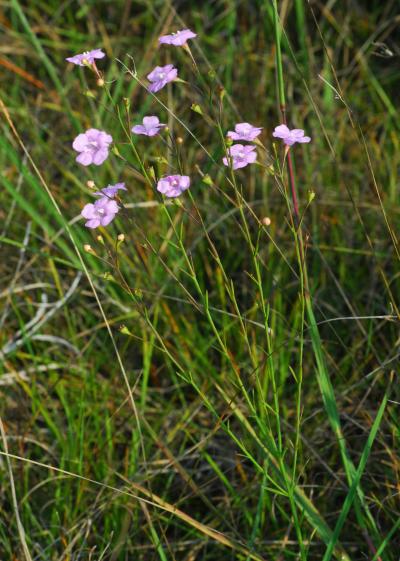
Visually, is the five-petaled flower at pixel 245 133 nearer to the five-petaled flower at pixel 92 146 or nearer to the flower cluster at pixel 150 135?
the flower cluster at pixel 150 135

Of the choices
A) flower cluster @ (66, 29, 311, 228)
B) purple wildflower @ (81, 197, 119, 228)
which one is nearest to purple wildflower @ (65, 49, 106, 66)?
flower cluster @ (66, 29, 311, 228)

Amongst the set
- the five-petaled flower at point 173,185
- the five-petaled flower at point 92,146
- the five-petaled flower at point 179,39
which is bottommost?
the five-petaled flower at point 173,185

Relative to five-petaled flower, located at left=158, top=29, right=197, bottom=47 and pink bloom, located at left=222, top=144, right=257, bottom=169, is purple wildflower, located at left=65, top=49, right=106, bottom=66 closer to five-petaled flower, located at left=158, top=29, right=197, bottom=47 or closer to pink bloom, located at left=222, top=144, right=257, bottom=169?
five-petaled flower, located at left=158, top=29, right=197, bottom=47

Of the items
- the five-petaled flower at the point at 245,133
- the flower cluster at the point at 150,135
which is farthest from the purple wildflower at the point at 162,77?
the five-petaled flower at the point at 245,133

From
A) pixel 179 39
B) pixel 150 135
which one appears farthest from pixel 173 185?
pixel 179 39

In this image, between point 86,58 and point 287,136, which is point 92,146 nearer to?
point 86,58
